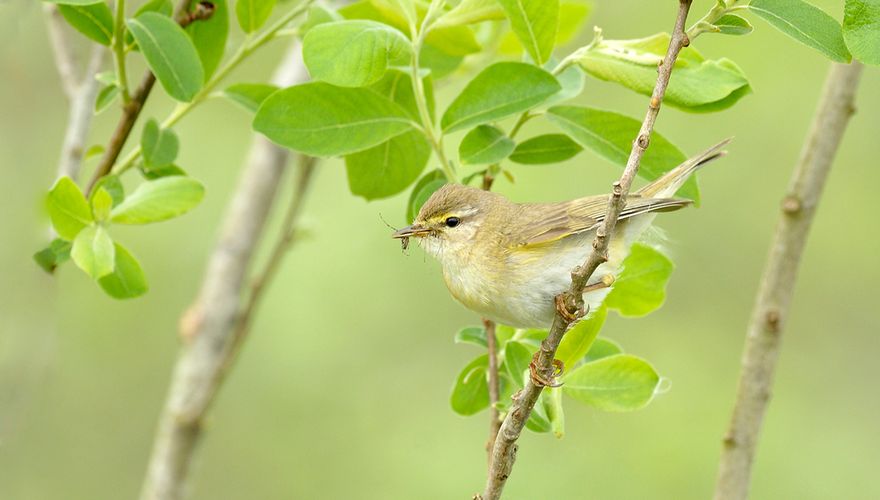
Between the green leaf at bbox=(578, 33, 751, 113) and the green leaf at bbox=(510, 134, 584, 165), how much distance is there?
0.80ft

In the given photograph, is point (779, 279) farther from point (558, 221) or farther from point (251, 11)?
point (251, 11)

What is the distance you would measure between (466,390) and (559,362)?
1.23 feet

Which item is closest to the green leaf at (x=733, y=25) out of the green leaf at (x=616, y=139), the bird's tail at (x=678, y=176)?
the green leaf at (x=616, y=139)

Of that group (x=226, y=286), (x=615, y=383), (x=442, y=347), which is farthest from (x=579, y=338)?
(x=442, y=347)

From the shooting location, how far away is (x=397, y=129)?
2.13 meters

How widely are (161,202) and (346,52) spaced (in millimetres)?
526

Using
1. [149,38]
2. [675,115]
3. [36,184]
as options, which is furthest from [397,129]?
[675,115]

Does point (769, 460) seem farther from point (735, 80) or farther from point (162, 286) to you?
point (735, 80)

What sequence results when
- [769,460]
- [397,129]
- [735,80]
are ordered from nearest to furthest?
[735,80] → [397,129] → [769,460]

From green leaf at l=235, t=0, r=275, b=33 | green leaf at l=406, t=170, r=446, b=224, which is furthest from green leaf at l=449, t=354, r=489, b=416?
green leaf at l=235, t=0, r=275, b=33

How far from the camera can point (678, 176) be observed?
7.88 ft

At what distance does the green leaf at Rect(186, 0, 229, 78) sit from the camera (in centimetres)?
231

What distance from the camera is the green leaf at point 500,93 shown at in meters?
2.07

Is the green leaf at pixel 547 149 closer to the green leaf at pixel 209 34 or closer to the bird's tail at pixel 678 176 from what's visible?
the bird's tail at pixel 678 176
